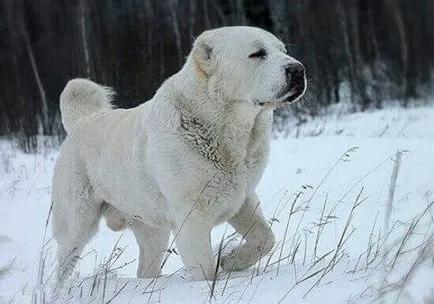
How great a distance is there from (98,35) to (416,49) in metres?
9.12

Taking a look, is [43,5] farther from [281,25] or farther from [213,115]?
[213,115]

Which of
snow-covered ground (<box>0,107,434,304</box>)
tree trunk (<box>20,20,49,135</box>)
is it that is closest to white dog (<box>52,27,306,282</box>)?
snow-covered ground (<box>0,107,434,304</box>)

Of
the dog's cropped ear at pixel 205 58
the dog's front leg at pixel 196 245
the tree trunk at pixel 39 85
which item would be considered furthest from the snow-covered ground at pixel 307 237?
the tree trunk at pixel 39 85

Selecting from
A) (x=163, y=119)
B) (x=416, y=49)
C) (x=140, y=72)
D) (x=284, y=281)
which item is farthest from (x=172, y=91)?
(x=416, y=49)

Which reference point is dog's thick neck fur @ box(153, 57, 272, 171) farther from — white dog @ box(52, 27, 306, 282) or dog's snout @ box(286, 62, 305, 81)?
dog's snout @ box(286, 62, 305, 81)

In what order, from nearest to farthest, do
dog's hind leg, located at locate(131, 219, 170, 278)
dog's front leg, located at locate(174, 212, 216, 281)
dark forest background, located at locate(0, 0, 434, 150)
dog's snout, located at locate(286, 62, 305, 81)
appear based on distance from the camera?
dog's snout, located at locate(286, 62, 305, 81)
dog's front leg, located at locate(174, 212, 216, 281)
dog's hind leg, located at locate(131, 219, 170, 278)
dark forest background, located at locate(0, 0, 434, 150)

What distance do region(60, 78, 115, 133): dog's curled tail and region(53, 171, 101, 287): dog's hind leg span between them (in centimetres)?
55

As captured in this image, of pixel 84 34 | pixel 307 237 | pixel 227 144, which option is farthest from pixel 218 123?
pixel 84 34

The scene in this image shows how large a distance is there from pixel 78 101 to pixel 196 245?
187 cm

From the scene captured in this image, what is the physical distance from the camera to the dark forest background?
60.4ft

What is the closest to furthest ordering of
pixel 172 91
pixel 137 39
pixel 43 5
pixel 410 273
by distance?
pixel 410 273 < pixel 172 91 < pixel 137 39 < pixel 43 5

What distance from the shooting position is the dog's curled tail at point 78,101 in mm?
5137

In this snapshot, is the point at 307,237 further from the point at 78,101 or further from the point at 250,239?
the point at 78,101

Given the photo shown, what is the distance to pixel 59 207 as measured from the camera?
484cm
